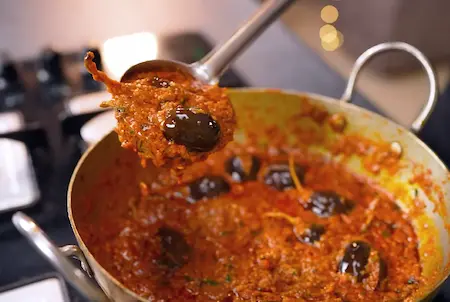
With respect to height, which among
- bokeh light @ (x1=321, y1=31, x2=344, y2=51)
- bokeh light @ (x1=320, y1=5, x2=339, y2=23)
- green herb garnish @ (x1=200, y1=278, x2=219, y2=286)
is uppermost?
bokeh light @ (x1=320, y1=5, x2=339, y2=23)

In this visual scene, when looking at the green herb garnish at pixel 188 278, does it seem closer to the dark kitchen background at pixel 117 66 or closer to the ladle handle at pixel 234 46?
the dark kitchen background at pixel 117 66

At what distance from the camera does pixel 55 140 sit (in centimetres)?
134

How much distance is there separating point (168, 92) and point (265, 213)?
0.34 m

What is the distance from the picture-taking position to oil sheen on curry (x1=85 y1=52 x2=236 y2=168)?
0.88 m

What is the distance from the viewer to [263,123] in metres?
1.29

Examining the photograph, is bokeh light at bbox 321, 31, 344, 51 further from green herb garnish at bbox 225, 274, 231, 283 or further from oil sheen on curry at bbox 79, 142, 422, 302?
green herb garnish at bbox 225, 274, 231, 283

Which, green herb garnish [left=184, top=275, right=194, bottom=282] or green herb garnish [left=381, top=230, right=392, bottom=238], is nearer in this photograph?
green herb garnish [left=184, top=275, right=194, bottom=282]

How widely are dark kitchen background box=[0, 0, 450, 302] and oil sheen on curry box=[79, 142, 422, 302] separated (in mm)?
116

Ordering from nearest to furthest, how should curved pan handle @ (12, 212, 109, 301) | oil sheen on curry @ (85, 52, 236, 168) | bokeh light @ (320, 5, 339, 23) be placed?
curved pan handle @ (12, 212, 109, 301) → oil sheen on curry @ (85, 52, 236, 168) → bokeh light @ (320, 5, 339, 23)

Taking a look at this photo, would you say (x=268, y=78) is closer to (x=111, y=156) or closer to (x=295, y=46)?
(x=295, y=46)

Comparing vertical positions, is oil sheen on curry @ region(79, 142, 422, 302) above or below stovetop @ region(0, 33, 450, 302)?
below

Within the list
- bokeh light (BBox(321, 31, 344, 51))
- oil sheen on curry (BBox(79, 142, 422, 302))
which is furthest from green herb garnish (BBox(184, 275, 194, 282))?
bokeh light (BBox(321, 31, 344, 51))

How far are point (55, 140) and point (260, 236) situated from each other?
22.6 inches

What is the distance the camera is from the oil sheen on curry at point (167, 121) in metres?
0.88
